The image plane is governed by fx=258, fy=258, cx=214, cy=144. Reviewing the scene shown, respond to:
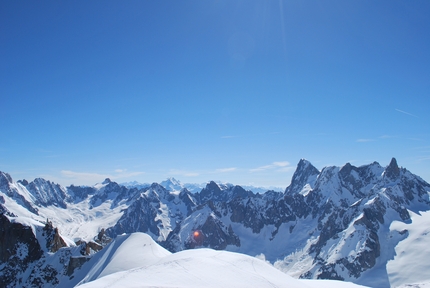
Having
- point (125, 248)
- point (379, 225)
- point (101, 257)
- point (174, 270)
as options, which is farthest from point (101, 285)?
point (379, 225)

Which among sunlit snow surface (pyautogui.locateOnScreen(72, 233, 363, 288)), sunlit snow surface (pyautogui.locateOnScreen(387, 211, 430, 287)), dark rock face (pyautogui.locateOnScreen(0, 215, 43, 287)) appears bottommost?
sunlit snow surface (pyautogui.locateOnScreen(387, 211, 430, 287))

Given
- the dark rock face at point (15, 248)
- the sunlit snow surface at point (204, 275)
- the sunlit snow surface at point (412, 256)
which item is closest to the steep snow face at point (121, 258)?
the sunlit snow surface at point (204, 275)

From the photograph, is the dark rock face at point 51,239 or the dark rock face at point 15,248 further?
the dark rock face at point 51,239

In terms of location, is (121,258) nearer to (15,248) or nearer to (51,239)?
(51,239)

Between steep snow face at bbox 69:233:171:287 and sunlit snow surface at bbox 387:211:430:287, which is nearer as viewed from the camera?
steep snow face at bbox 69:233:171:287

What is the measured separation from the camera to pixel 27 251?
279 ft

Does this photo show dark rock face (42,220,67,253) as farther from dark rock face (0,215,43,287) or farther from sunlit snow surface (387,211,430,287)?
sunlit snow surface (387,211,430,287)

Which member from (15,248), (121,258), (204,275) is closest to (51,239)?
(15,248)

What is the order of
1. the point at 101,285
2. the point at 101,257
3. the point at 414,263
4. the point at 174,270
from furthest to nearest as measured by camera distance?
the point at 414,263 < the point at 101,257 < the point at 174,270 < the point at 101,285

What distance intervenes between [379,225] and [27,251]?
21727 cm

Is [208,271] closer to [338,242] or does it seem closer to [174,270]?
[174,270]

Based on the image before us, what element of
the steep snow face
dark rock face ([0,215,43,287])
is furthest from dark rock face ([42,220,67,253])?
the steep snow face

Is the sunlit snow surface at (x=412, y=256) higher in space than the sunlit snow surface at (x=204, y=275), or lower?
lower

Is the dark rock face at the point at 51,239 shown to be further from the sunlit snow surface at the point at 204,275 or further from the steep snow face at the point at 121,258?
the sunlit snow surface at the point at 204,275
